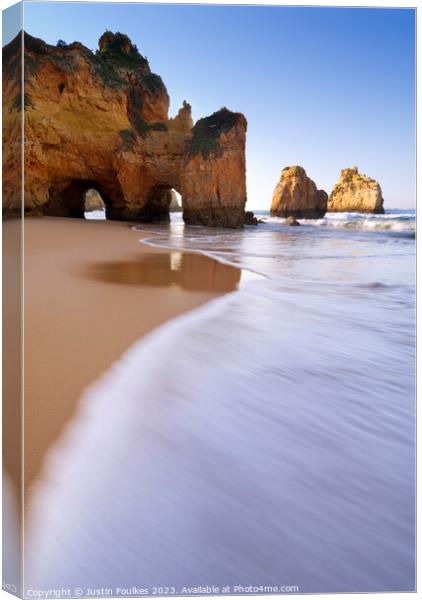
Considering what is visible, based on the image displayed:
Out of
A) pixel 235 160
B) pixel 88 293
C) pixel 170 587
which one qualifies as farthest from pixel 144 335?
pixel 235 160

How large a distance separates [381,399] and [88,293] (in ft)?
5.69

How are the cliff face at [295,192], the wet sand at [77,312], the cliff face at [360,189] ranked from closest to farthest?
the wet sand at [77,312] → the cliff face at [360,189] → the cliff face at [295,192]

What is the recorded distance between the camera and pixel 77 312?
79.6 inches

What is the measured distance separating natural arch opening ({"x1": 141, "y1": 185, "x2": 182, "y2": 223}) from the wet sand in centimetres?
886

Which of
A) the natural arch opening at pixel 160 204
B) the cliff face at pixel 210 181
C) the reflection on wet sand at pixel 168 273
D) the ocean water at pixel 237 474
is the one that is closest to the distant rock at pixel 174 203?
the natural arch opening at pixel 160 204

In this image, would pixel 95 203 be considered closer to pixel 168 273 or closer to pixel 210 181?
pixel 210 181

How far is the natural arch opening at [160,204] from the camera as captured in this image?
12.2m

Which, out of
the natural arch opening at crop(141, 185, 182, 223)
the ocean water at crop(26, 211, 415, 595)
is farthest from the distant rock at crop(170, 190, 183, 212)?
the ocean water at crop(26, 211, 415, 595)

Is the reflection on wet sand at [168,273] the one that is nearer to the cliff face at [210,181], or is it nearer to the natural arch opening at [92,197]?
the natural arch opening at [92,197]

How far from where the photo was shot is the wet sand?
1.25 meters

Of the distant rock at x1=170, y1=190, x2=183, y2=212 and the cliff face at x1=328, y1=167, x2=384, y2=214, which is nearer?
the cliff face at x1=328, y1=167, x2=384, y2=214

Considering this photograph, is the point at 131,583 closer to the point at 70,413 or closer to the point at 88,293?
the point at 70,413

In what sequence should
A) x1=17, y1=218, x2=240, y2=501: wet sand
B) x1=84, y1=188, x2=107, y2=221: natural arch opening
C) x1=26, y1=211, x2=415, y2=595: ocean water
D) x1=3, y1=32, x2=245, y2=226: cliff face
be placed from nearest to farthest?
x1=26, y1=211, x2=415, y2=595: ocean water
x1=17, y1=218, x2=240, y2=501: wet sand
x1=3, y1=32, x2=245, y2=226: cliff face
x1=84, y1=188, x2=107, y2=221: natural arch opening

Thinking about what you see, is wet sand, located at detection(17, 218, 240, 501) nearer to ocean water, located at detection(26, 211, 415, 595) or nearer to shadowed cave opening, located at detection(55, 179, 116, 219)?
ocean water, located at detection(26, 211, 415, 595)
